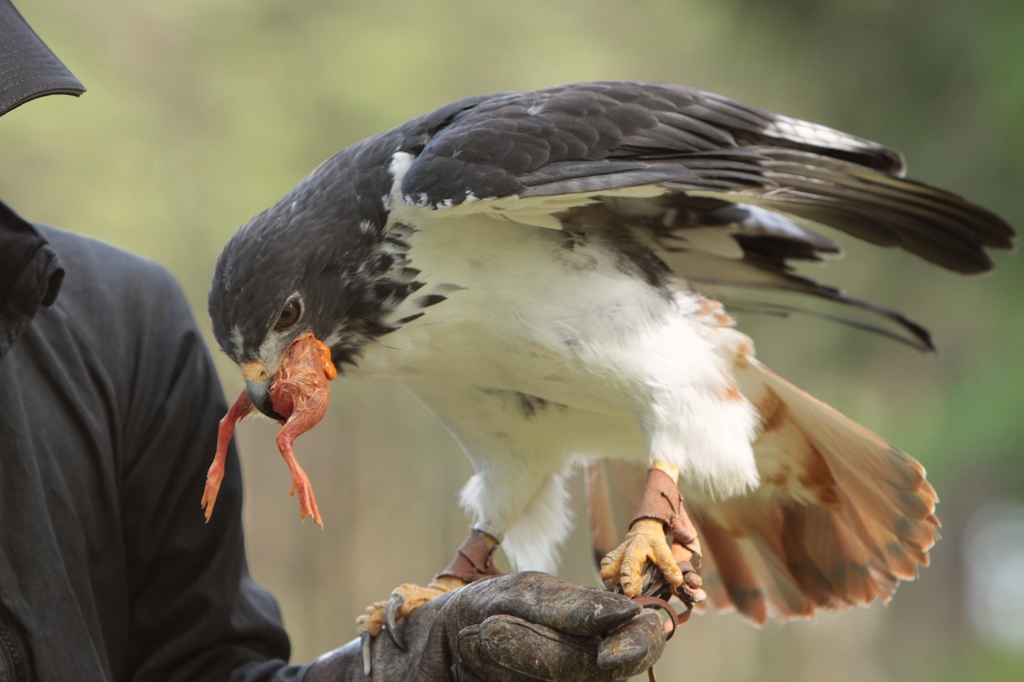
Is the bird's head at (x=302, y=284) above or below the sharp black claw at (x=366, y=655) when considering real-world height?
above

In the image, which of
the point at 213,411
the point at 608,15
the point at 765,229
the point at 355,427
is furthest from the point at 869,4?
the point at 213,411

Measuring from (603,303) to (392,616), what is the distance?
81cm

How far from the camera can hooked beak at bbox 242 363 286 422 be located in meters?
1.86

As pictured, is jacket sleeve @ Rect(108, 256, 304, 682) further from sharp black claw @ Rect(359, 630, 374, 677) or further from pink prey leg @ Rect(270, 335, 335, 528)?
pink prey leg @ Rect(270, 335, 335, 528)

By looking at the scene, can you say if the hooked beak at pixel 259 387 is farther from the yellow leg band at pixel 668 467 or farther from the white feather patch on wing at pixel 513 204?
the yellow leg band at pixel 668 467

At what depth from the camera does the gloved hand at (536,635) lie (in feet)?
5.08

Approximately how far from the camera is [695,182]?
1838mm

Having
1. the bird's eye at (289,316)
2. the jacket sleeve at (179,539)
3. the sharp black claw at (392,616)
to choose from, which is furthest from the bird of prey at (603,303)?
the jacket sleeve at (179,539)

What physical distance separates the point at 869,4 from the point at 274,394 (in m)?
7.25

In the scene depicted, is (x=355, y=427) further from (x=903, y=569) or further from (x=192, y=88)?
(x=903, y=569)

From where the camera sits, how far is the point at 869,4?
766 centimetres

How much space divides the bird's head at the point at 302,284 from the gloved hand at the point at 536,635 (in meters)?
0.54

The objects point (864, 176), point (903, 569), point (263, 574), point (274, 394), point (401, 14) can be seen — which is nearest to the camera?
point (274, 394)

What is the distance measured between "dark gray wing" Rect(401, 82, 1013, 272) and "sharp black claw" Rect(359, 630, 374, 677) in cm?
94
